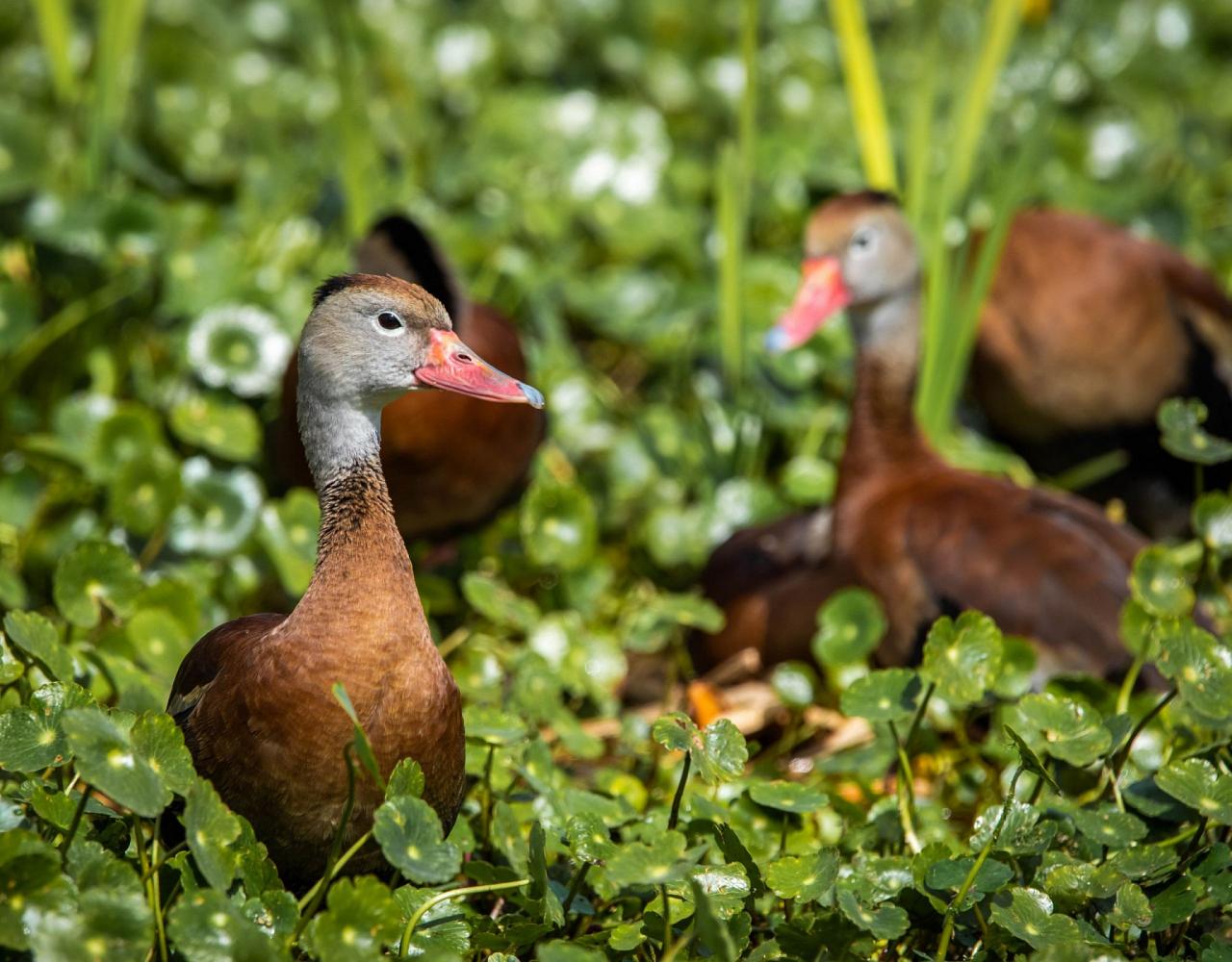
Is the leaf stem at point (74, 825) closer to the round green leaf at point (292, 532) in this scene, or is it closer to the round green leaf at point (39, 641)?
the round green leaf at point (39, 641)

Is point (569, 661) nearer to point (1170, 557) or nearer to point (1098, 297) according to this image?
point (1170, 557)

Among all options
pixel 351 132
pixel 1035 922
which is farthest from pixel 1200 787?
pixel 351 132

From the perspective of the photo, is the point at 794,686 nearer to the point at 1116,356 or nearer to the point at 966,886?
the point at 966,886

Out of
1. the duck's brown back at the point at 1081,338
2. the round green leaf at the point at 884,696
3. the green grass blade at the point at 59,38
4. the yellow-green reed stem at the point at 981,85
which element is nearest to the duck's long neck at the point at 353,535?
the round green leaf at the point at 884,696

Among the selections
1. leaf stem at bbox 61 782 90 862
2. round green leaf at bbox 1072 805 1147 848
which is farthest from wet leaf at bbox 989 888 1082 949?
leaf stem at bbox 61 782 90 862

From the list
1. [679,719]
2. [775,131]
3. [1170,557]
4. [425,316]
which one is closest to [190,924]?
[679,719]

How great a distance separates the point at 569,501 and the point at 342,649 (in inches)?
63.1

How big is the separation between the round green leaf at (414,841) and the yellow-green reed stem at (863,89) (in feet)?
8.75

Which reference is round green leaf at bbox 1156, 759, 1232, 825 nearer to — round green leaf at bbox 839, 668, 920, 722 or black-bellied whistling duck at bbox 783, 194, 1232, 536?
round green leaf at bbox 839, 668, 920, 722

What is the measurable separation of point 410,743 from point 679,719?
402 mm

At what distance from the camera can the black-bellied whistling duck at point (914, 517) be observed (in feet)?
11.2

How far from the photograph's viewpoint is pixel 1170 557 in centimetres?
296

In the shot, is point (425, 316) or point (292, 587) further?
point (292, 587)

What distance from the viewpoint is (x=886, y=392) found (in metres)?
3.93
